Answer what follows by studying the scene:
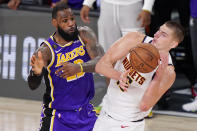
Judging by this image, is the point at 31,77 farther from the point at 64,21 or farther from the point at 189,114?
the point at 189,114

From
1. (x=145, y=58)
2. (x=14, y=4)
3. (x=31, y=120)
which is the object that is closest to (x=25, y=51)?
(x=14, y=4)

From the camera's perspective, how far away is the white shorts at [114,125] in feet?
13.8

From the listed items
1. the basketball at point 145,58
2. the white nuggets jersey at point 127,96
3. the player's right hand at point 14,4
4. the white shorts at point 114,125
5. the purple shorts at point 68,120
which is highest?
the basketball at point 145,58

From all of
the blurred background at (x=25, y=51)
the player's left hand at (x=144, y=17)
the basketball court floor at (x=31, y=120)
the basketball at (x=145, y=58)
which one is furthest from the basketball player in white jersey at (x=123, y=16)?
the basketball at (x=145, y=58)

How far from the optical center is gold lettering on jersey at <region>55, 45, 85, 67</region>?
470 centimetres

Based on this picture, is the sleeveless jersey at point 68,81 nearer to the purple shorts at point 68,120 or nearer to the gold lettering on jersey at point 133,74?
the purple shorts at point 68,120

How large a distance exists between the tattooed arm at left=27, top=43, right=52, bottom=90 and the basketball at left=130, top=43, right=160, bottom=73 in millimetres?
895

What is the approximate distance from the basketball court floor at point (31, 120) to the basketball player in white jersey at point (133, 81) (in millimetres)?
2138

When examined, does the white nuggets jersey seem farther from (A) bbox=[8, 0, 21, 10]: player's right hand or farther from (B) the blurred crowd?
(A) bbox=[8, 0, 21, 10]: player's right hand

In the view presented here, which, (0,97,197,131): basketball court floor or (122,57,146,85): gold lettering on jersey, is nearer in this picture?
(122,57,146,85): gold lettering on jersey

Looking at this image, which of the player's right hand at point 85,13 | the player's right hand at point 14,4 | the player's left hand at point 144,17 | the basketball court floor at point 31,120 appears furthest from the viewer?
the player's right hand at point 14,4

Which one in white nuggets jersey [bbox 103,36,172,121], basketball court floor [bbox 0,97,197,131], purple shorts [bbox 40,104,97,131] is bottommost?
basketball court floor [bbox 0,97,197,131]

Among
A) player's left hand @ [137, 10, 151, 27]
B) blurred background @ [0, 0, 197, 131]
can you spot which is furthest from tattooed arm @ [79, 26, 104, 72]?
blurred background @ [0, 0, 197, 131]

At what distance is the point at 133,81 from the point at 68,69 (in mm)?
617
